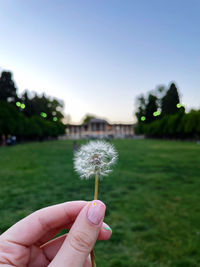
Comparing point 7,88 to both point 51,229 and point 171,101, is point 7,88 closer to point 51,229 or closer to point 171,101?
point 51,229

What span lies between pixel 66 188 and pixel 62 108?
678 cm

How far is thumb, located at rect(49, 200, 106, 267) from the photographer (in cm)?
141

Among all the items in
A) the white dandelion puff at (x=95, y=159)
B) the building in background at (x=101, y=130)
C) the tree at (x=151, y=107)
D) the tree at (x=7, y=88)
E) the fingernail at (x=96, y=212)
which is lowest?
the fingernail at (x=96, y=212)

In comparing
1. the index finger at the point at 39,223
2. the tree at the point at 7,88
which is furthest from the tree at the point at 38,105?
the index finger at the point at 39,223

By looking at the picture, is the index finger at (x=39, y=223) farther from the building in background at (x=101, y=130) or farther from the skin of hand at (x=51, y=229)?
the building in background at (x=101, y=130)

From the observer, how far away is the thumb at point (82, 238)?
141cm

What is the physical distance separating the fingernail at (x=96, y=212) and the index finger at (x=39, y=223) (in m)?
0.25

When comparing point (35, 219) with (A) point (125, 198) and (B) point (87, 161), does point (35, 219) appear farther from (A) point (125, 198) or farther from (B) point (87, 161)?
(A) point (125, 198)

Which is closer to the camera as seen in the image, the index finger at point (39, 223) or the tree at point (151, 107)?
the index finger at point (39, 223)

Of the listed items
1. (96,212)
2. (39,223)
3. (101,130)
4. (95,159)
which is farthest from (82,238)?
(101,130)

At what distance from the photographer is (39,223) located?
1.53m

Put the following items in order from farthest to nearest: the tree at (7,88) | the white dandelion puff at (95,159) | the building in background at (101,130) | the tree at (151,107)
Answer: the building in background at (101,130) < the tree at (7,88) < the tree at (151,107) < the white dandelion puff at (95,159)

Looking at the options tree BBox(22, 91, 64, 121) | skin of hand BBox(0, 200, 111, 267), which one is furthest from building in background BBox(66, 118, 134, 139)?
skin of hand BBox(0, 200, 111, 267)

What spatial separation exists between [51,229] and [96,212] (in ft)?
1.48
